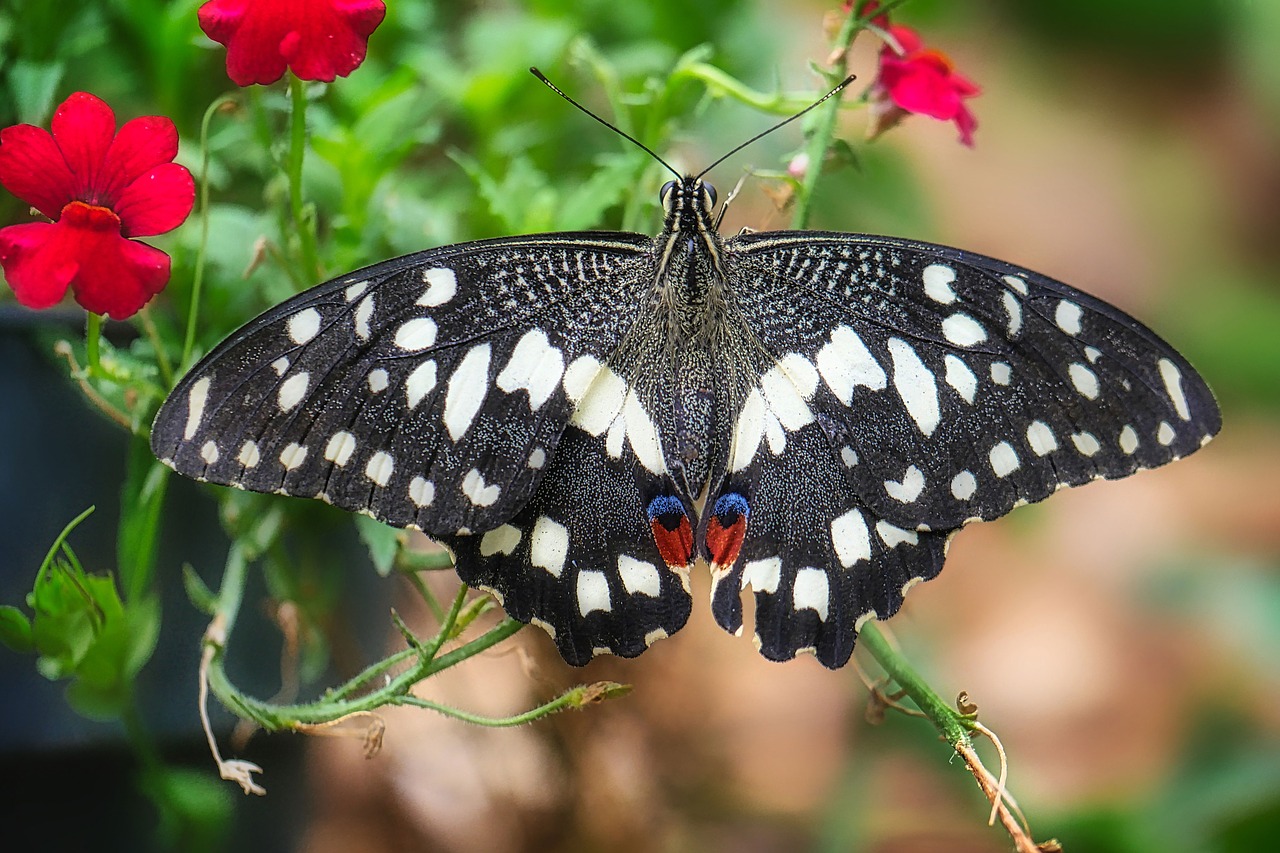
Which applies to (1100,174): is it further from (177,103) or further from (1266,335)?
(177,103)

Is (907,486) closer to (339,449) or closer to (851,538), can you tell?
(851,538)

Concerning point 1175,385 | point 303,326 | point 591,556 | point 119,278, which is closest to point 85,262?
point 119,278

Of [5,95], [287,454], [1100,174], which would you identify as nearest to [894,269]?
[287,454]

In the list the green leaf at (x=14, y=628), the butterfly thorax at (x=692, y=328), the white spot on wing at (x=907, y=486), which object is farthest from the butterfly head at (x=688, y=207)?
the green leaf at (x=14, y=628)

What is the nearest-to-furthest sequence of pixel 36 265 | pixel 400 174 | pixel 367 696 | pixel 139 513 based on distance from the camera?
pixel 36 265, pixel 367 696, pixel 139 513, pixel 400 174

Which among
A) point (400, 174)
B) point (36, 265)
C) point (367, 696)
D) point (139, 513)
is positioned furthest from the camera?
point (400, 174)

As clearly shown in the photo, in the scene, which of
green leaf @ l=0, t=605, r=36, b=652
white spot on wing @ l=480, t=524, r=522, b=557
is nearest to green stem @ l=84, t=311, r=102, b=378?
green leaf @ l=0, t=605, r=36, b=652

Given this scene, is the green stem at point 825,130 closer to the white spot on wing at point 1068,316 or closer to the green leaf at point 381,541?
the white spot on wing at point 1068,316
